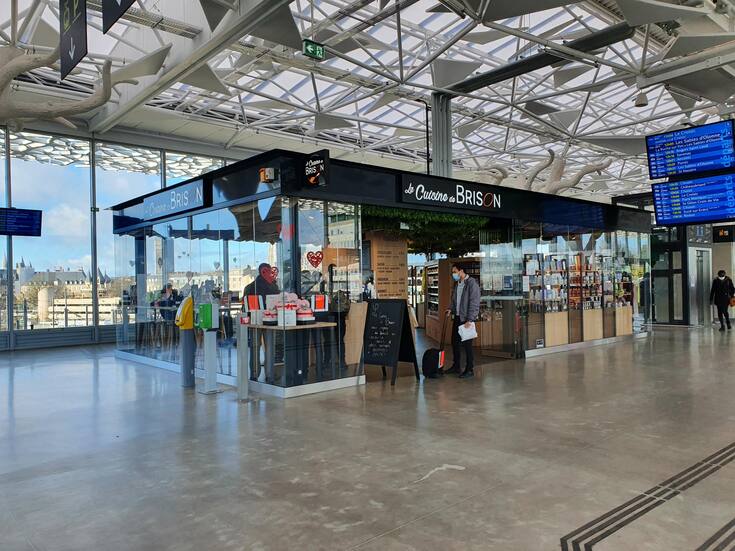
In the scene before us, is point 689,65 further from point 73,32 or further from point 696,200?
point 73,32

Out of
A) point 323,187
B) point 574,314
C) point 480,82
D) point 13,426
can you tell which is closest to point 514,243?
point 574,314

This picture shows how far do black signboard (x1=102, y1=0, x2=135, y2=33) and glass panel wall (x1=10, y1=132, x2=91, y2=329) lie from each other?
11228mm

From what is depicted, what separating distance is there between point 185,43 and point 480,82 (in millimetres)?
5870

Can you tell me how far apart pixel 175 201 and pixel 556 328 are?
7.37m

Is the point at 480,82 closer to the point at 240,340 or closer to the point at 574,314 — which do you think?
the point at 574,314

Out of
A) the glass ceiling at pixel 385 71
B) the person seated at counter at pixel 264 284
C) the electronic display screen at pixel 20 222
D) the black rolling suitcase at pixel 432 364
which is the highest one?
the glass ceiling at pixel 385 71

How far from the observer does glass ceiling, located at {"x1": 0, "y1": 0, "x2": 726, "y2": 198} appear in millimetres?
9969

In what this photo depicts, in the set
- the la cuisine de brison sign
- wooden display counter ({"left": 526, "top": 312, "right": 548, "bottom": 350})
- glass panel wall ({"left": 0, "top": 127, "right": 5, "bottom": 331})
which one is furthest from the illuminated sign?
glass panel wall ({"left": 0, "top": 127, "right": 5, "bottom": 331})

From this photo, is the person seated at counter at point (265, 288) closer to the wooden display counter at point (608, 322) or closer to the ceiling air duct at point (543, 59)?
the ceiling air duct at point (543, 59)

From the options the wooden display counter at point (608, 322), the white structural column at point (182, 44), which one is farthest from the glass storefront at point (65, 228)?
the wooden display counter at point (608, 322)

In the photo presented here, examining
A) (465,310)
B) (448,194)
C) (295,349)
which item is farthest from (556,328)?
(295,349)

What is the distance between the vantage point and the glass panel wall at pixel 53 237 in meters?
13.0

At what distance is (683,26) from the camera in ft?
28.8

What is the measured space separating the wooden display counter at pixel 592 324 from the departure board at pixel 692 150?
3.34 metres
